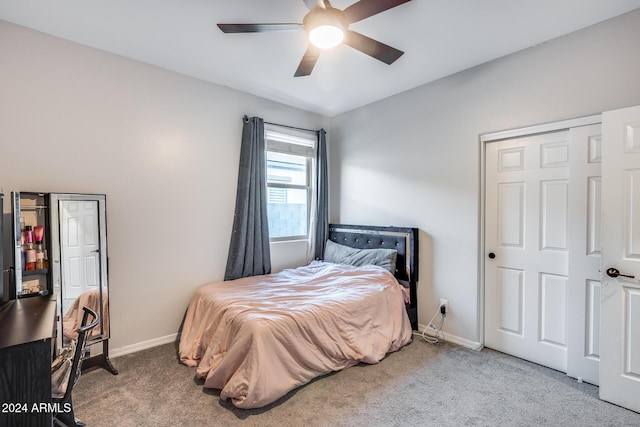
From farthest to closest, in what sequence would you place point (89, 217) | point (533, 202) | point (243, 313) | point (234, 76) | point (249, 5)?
point (234, 76) → point (533, 202) → point (89, 217) → point (243, 313) → point (249, 5)

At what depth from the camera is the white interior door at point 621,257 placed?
1.96 m

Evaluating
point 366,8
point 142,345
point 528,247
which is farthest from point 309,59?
point 142,345

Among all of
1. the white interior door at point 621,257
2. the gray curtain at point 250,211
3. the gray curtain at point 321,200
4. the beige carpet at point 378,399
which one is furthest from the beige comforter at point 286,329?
the white interior door at point 621,257

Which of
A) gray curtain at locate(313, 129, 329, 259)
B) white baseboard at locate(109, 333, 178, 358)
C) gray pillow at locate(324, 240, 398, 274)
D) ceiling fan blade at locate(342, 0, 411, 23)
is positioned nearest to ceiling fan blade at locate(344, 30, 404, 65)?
ceiling fan blade at locate(342, 0, 411, 23)

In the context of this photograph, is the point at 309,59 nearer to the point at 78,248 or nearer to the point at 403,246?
the point at 403,246

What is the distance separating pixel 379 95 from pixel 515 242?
2.10m

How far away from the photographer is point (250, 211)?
3381 millimetres

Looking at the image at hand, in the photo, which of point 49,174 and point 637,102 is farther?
point 49,174

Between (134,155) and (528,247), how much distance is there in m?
3.52

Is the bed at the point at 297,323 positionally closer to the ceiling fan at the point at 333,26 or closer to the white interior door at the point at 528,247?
the white interior door at the point at 528,247

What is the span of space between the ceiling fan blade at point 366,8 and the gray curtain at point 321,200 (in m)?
2.35

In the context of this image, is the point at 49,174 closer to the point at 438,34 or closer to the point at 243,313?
the point at 243,313

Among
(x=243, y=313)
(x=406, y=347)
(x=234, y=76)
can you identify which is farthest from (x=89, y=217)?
(x=406, y=347)

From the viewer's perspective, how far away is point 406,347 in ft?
9.54
